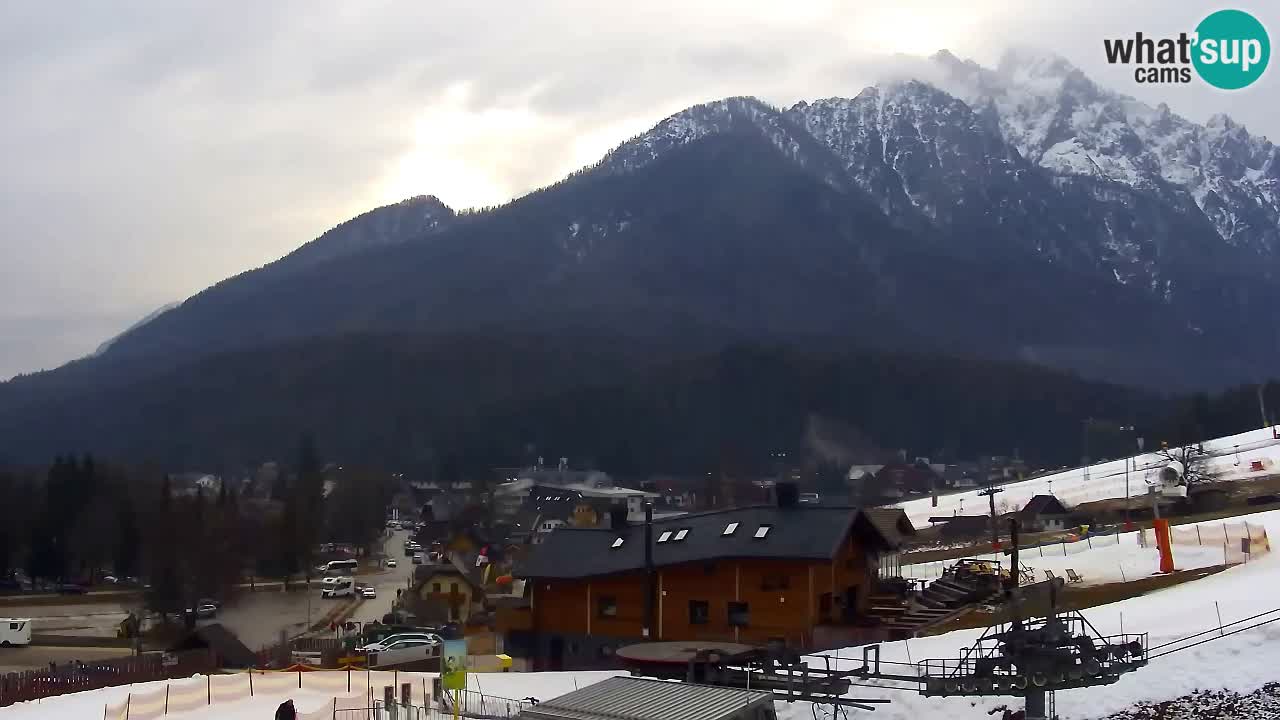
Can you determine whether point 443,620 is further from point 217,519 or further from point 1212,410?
point 1212,410

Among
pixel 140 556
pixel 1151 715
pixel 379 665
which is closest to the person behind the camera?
pixel 1151 715

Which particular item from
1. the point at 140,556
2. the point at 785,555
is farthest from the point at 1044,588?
the point at 140,556

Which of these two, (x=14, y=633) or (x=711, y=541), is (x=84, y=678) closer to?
(x=711, y=541)

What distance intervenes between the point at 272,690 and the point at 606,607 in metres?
13.6

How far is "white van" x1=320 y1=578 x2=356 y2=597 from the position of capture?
93.5 meters

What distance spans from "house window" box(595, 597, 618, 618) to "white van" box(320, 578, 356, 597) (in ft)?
178

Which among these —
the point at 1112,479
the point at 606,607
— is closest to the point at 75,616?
the point at 606,607

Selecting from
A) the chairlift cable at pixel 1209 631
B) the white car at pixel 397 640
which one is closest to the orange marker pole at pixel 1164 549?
the chairlift cable at pixel 1209 631

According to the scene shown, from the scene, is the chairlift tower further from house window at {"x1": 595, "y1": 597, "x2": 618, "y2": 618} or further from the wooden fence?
the wooden fence

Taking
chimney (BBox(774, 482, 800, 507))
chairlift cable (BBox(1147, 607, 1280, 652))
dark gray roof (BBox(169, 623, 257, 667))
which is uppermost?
chimney (BBox(774, 482, 800, 507))

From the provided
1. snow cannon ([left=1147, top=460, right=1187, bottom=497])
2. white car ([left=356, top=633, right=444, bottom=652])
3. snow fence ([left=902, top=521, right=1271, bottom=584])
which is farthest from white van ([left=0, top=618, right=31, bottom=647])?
snow cannon ([left=1147, top=460, right=1187, bottom=497])

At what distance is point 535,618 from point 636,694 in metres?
22.4

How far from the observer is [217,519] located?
10962 centimetres

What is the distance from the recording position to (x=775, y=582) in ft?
135
